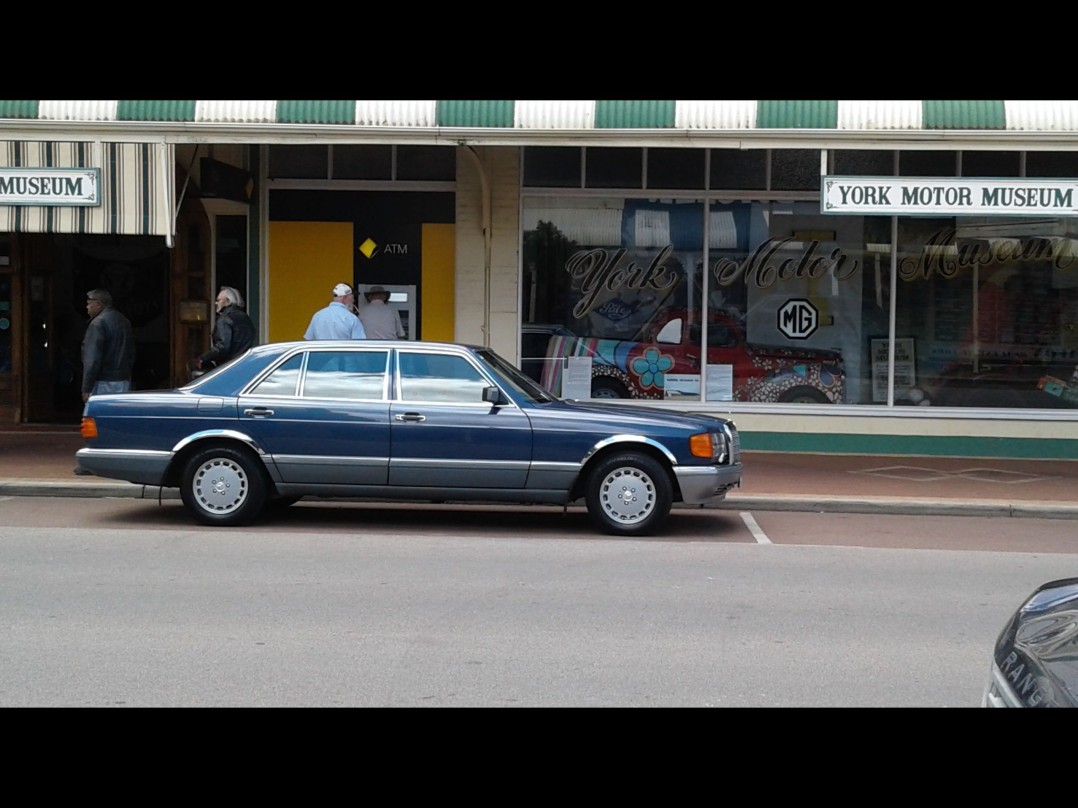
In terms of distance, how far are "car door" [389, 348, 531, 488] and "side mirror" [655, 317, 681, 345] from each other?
601cm

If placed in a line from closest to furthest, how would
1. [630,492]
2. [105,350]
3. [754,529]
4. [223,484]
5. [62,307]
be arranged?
[630,492]
[223,484]
[754,529]
[105,350]
[62,307]

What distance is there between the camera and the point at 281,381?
1048 centimetres

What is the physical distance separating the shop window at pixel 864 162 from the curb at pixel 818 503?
4.84 metres

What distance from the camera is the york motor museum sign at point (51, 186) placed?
13.3 m

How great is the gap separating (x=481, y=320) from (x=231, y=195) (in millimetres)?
3391

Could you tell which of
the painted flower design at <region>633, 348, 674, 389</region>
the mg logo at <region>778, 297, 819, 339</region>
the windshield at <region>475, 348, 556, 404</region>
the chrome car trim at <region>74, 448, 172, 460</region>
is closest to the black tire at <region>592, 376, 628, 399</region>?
the painted flower design at <region>633, 348, 674, 389</region>

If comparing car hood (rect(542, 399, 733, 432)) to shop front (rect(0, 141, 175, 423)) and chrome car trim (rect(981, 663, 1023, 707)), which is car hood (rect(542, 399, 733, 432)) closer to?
chrome car trim (rect(981, 663, 1023, 707))

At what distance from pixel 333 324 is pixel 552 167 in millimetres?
4100

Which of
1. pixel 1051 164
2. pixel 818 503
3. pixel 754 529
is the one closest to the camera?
pixel 754 529

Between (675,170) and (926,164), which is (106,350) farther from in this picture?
(926,164)

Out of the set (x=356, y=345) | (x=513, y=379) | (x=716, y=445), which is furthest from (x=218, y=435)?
(x=716, y=445)

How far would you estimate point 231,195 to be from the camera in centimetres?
1573

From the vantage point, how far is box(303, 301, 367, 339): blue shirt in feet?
43.2

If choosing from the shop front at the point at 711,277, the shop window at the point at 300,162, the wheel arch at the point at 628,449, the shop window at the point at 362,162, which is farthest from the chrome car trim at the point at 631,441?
the shop window at the point at 300,162
